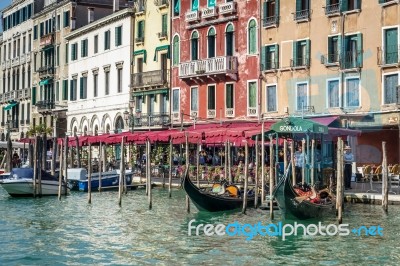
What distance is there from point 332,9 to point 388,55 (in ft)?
10.9

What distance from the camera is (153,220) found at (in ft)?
70.4

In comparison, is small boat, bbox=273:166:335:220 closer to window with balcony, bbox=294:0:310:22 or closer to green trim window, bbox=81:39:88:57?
window with balcony, bbox=294:0:310:22

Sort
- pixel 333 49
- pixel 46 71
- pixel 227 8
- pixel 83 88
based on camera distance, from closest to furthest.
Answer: pixel 333 49, pixel 227 8, pixel 83 88, pixel 46 71

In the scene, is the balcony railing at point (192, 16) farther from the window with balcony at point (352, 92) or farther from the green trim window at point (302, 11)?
the window with balcony at point (352, 92)

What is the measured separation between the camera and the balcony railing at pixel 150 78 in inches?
1580

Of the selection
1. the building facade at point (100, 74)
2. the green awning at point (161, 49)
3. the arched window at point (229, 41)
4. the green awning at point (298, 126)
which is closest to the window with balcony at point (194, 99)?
the green awning at point (161, 49)

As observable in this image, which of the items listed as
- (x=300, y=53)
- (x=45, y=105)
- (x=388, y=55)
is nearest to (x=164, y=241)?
(x=388, y=55)

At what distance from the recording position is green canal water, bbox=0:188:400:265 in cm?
Result: 1534

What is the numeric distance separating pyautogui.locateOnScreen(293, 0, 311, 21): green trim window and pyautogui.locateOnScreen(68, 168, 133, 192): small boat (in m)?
9.62

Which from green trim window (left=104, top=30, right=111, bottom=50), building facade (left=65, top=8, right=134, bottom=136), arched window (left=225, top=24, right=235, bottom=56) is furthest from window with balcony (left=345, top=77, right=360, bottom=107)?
green trim window (left=104, top=30, right=111, bottom=50)

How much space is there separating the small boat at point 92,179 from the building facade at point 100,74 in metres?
10.0

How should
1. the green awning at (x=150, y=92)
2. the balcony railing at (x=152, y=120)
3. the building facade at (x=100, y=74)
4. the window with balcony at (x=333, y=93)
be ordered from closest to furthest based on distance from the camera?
the window with balcony at (x=333, y=93) < the balcony railing at (x=152, y=120) < the green awning at (x=150, y=92) < the building facade at (x=100, y=74)

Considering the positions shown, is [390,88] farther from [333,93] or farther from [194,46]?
[194,46]

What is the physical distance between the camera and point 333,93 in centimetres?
3105
